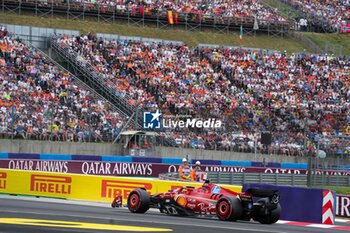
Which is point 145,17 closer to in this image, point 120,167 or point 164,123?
point 164,123

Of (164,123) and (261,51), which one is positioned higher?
(261,51)

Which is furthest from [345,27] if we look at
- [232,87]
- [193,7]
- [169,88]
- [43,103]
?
[43,103]

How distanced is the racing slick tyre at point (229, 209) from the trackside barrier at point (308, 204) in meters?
3.27

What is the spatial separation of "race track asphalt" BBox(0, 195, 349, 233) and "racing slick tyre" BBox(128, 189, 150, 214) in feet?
0.62

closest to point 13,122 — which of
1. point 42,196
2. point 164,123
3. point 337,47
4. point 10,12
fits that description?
point 164,123

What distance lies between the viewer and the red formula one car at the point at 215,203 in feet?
69.7

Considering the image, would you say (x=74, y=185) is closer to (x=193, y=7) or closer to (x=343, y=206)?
(x=343, y=206)

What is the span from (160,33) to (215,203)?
44223mm

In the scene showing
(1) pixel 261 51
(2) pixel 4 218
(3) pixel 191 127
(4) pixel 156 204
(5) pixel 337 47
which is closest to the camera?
(2) pixel 4 218

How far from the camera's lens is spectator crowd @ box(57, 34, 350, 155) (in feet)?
166

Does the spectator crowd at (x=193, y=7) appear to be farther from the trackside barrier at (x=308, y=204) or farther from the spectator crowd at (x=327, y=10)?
the trackside barrier at (x=308, y=204)

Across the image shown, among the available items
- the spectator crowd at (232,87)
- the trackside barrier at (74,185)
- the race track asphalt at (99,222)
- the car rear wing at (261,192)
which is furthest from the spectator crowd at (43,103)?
the car rear wing at (261,192)

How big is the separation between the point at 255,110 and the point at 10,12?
18.4 m

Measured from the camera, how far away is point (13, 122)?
1663 inches
